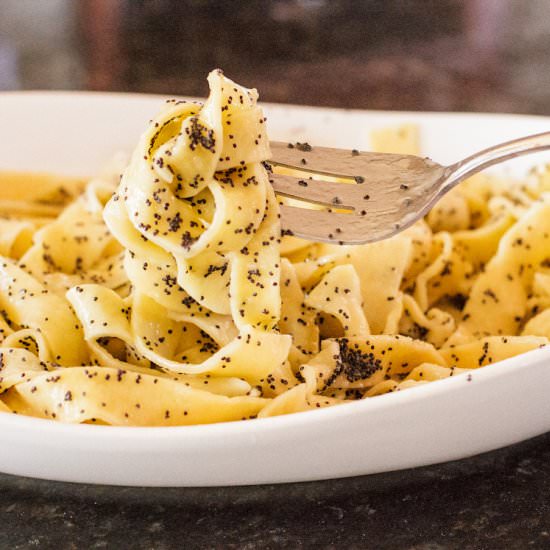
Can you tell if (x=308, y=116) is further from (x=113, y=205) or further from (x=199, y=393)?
(x=199, y=393)

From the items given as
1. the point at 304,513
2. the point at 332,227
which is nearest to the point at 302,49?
the point at 332,227

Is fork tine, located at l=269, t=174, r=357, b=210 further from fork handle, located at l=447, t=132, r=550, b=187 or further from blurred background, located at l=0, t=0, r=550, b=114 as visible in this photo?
blurred background, located at l=0, t=0, r=550, b=114

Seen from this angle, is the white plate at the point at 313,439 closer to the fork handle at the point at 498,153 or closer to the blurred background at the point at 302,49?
the fork handle at the point at 498,153

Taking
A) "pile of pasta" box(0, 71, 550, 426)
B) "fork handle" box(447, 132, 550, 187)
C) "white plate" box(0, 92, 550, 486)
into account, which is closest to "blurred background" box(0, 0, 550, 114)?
"pile of pasta" box(0, 71, 550, 426)

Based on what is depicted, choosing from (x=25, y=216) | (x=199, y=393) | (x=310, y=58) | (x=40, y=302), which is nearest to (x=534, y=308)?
(x=199, y=393)

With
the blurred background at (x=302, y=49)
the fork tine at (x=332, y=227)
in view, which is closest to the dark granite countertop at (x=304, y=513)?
the fork tine at (x=332, y=227)
